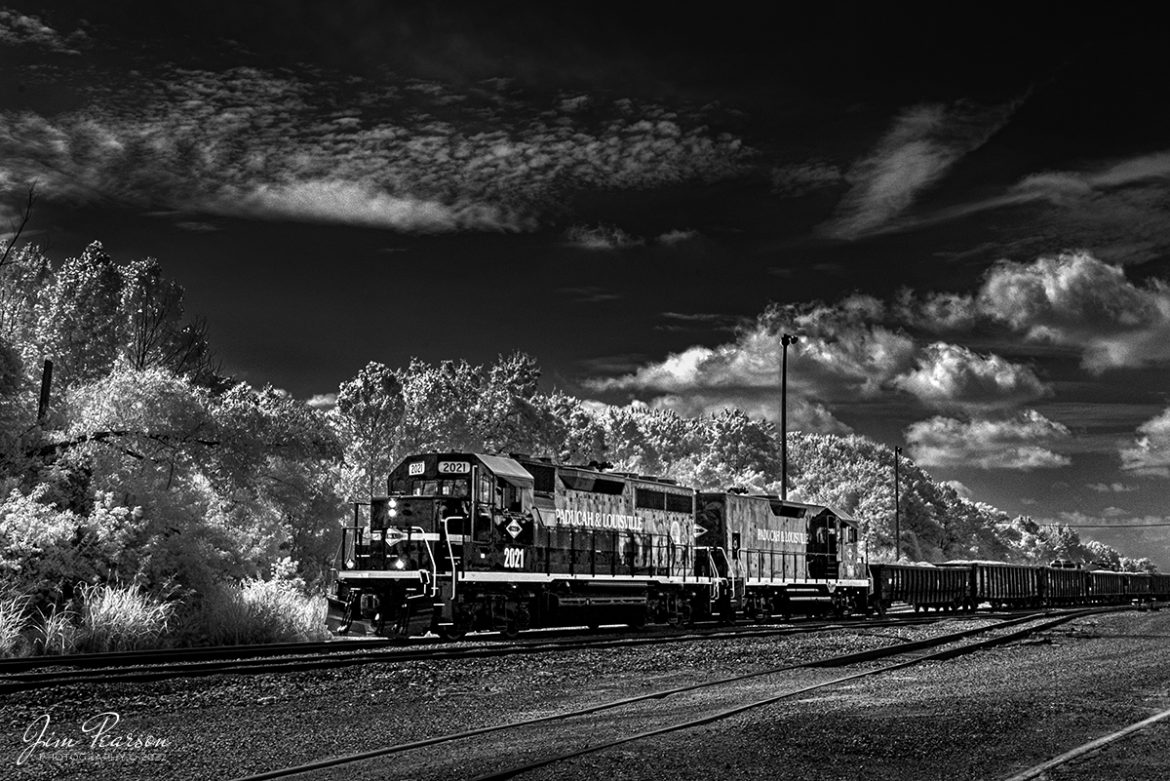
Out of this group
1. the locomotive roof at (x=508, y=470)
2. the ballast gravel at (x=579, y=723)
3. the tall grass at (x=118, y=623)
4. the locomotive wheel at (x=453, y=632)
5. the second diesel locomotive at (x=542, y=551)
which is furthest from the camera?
the locomotive roof at (x=508, y=470)

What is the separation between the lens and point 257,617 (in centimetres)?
2252

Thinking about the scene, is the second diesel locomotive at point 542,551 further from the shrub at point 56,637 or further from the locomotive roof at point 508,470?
the shrub at point 56,637

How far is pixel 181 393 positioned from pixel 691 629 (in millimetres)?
16543

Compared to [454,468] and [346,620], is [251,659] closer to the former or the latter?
[346,620]

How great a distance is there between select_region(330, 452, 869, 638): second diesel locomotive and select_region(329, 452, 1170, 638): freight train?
1.2 inches

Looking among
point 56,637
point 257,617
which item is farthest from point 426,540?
point 56,637

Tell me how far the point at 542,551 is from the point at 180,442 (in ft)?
40.2

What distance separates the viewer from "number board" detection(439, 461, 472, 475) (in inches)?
866

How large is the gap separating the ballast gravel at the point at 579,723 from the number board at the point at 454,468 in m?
5.85

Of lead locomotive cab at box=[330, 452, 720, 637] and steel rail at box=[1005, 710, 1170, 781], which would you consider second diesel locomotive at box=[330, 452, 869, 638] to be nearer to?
lead locomotive cab at box=[330, 452, 720, 637]

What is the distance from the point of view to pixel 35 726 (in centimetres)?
997

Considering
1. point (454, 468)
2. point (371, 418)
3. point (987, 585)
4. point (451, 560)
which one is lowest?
point (987, 585)

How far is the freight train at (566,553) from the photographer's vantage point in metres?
21.0

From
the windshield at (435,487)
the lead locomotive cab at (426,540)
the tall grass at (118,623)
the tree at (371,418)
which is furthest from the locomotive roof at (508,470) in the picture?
the tree at (371,418)
